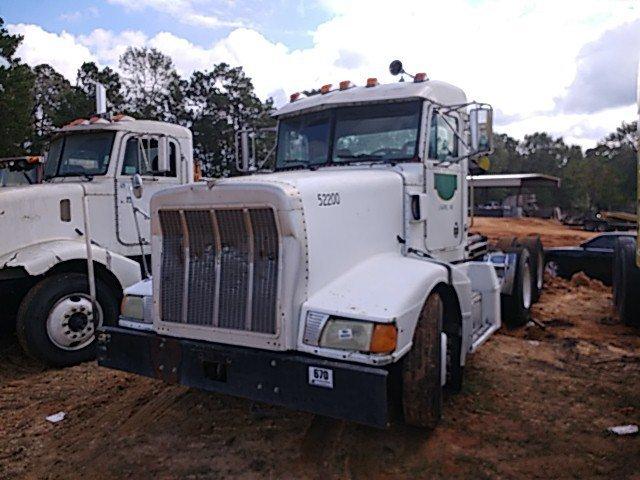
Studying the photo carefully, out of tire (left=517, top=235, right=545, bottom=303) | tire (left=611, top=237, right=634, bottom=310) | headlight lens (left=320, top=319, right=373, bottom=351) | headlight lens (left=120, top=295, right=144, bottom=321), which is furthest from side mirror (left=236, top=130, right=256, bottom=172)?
tire (left=611, top=237, right=634, bottom=310)

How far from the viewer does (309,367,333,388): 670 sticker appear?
3.33 m

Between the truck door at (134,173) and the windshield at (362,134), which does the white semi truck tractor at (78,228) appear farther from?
the windshield at (362,134)

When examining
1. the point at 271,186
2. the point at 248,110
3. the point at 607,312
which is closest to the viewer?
the point at 271,186

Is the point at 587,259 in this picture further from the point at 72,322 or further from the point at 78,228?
the point at 72,322

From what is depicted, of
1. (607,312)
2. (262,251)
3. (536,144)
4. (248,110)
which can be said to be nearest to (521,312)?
(607,312)

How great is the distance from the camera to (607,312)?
853cm

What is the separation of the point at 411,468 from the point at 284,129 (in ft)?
11.4

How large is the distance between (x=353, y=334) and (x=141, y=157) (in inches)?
187

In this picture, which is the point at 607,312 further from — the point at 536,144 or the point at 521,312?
the point at 536,144

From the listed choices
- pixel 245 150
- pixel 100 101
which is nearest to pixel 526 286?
pixel 245 150

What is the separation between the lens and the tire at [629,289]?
7117 mm

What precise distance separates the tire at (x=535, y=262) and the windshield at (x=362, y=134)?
4.38 meters

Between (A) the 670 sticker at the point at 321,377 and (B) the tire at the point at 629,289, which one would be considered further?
(B) the tire at the point at 629,289

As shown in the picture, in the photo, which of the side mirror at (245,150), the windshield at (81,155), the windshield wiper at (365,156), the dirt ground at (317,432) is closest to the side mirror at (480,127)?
the windshield wiper at (365,156)
